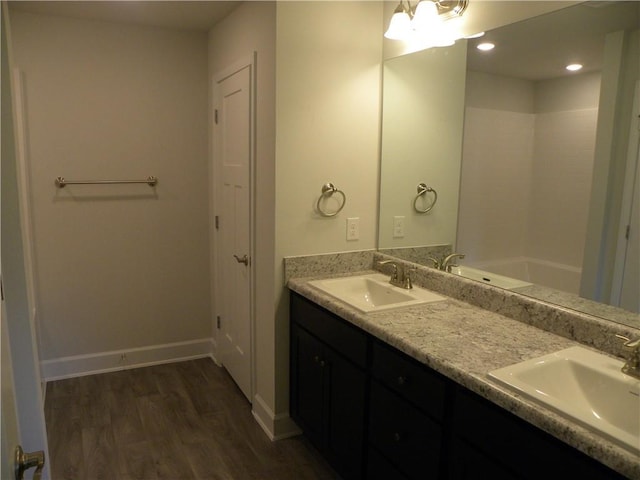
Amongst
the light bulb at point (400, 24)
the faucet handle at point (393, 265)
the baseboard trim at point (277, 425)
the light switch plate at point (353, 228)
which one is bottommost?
the baseboard trim at point (277, 425)

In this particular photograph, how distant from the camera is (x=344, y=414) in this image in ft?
6.83

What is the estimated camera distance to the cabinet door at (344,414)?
197 centimetres

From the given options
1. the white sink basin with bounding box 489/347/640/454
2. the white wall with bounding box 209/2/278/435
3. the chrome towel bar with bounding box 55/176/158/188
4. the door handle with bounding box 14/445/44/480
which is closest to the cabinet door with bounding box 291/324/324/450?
the white wall with bounding box 209/2/278/435

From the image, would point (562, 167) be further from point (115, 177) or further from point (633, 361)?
point (115, 177)

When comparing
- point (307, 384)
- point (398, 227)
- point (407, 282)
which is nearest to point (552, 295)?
point (407, 282)

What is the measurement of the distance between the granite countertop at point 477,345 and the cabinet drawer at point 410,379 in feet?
0.14

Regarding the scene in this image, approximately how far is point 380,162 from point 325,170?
1.10 ft

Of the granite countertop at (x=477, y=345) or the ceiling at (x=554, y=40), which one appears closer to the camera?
the granite countertop at (x=477, y=345)

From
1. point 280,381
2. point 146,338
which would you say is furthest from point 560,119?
point 146,338

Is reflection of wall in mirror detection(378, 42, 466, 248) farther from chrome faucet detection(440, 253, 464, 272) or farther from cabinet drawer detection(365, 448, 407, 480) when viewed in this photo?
cabinet drawer detection(365, 448, 407, 480)

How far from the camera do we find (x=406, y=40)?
7.82 feet

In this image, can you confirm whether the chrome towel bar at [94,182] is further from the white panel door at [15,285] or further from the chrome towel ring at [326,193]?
the white panel door at [15,285]

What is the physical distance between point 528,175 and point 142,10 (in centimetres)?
235

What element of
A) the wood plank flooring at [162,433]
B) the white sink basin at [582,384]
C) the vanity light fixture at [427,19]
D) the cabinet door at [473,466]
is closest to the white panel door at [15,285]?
the wood plank flooring at [162,433]
